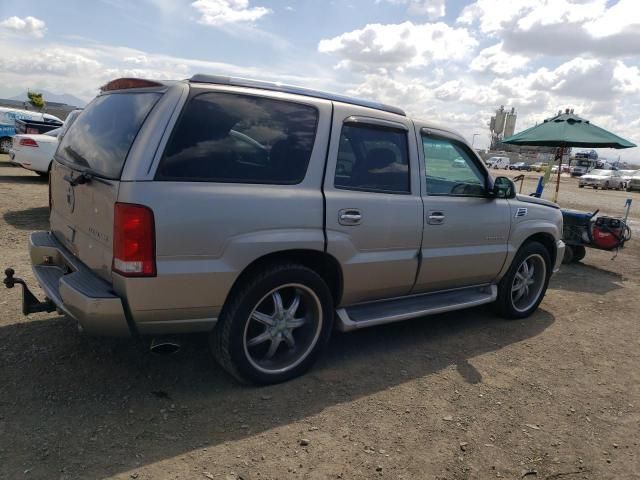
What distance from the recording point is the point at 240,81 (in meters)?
3.23

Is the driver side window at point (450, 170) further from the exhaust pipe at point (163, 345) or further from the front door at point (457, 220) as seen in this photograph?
the exhaust pipe at point (163, 345)

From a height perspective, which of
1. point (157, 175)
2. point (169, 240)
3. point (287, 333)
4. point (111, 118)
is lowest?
point (287, 333)

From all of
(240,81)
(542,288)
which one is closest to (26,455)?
(240,81)

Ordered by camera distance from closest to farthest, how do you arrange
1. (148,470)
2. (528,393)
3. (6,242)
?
1. (148,470)
2. (528,393)
3. (6,242)

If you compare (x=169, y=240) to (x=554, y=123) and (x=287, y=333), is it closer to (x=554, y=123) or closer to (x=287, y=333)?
(x=287, y=333)

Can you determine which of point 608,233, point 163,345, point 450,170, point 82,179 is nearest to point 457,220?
point 450,170

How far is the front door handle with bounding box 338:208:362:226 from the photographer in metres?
3.45

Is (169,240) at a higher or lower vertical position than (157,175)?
lower

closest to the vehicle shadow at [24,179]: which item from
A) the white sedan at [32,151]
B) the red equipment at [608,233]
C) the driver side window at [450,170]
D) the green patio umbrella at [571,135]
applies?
the white sedan at [32,151]

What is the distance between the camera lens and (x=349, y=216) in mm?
3494

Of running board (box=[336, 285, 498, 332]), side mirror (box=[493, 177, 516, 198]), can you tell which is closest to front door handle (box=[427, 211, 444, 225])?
running board (box=[336, 285, 498, 332])

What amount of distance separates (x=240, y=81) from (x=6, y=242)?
15.7 feet

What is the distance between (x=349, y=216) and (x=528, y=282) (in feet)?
9.04

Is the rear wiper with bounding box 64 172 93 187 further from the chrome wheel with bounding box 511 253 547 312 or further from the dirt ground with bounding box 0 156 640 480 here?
the chrome wheel with bounding box 511 253 547 312
